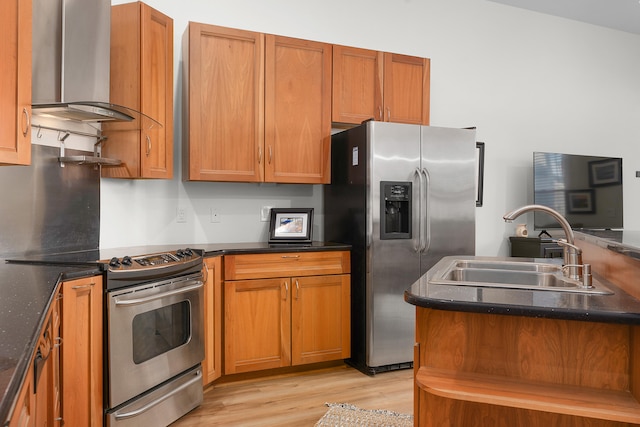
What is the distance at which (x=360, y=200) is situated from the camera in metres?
3.44

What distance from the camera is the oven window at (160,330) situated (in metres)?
2.39

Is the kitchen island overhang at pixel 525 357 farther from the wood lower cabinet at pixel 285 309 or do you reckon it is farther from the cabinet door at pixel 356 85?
the cabinet door at pixel 356 85

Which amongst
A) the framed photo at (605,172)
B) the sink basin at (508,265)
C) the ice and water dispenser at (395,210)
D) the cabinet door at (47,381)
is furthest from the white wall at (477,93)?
the sink basin at (508,265)

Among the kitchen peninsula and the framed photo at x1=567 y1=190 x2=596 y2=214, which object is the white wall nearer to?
the framed photo at x1=567 y1=190 x2=596 y2=214

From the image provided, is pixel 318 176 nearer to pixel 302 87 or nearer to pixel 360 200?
pixel 360 200

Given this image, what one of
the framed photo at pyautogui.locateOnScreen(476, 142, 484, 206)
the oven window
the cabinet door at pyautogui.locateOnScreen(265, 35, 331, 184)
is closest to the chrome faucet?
the oven window

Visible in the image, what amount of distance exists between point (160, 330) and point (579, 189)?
14.2 feet

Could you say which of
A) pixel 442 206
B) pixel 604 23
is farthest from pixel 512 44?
pixel 442 206

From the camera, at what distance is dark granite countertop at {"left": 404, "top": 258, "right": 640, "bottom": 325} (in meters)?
1.34

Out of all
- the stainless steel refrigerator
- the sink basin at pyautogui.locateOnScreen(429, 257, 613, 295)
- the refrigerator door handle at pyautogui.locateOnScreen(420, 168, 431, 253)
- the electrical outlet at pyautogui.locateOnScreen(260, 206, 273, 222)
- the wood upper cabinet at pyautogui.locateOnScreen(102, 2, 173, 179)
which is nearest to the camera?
the sink basin at pyautogui.locateOnScreen(429, 257, 613, 295)

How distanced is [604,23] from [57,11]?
17.6 feet

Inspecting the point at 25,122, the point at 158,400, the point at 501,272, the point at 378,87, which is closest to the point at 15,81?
the point at 25,122

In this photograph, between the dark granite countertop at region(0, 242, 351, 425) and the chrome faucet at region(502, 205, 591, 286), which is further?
the chrome faucet at region(502, 205, 591, 286)

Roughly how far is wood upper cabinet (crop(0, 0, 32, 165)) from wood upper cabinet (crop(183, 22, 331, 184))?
1295 millimetres
